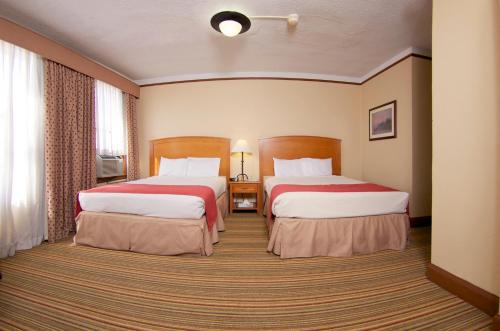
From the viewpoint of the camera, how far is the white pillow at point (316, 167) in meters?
3.78

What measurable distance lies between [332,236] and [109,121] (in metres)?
4.04

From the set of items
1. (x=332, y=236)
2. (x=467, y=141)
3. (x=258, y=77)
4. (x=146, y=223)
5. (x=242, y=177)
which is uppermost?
(x=258, y=77)

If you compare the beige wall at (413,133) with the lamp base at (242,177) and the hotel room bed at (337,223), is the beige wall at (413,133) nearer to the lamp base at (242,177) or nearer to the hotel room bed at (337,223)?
the hotel room bed at (337,223)

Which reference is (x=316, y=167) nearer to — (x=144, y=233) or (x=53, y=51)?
(x=144, y=233)

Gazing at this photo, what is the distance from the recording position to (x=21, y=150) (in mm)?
2400

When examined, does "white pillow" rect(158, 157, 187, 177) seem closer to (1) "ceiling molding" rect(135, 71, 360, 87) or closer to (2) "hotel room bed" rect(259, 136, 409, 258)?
(1) "ceiling molding" rect(135, 71, 360, 87)

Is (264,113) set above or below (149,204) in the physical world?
above

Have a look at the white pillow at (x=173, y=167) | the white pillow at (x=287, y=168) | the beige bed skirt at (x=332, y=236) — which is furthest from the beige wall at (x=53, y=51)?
the beige bed skirt at (x=332, y=236)

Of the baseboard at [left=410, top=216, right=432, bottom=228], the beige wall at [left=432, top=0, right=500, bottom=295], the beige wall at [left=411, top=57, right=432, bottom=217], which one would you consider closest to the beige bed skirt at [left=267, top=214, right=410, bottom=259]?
the beige wall at [left=432, top=0, right=500, bottom=295]

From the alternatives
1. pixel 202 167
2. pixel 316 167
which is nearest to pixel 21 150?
pixel 202 167

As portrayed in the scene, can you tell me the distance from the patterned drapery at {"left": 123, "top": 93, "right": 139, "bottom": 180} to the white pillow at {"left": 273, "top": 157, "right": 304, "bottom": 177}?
2.83 meters

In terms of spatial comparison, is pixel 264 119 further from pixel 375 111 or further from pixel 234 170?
pixel 375 111

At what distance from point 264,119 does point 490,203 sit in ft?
10.7

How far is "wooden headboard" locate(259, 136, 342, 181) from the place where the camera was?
13.3 ft
